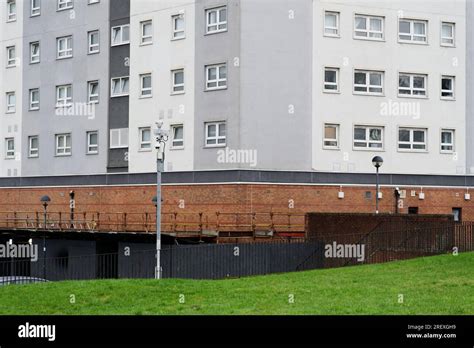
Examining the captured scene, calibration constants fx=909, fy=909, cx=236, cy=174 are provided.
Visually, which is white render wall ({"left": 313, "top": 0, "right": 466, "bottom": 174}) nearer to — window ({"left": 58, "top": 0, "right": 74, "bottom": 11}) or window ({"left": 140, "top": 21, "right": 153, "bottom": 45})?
window ({"left": 140, "top": 21, "right": 153, "bottom": 45})

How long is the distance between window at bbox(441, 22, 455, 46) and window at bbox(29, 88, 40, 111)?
81.5 ft

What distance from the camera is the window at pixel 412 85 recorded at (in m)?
48.0

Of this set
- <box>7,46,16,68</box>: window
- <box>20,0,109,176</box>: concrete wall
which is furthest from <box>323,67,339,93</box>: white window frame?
<box>7,46,16,68</box>: window

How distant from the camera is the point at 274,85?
45188 millimetres

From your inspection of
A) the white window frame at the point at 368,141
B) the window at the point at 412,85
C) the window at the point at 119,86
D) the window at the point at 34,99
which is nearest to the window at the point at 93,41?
the window at the point at 119,86

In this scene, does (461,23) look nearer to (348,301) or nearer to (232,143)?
(232,143)

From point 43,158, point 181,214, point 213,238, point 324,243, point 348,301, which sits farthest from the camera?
point 43,158

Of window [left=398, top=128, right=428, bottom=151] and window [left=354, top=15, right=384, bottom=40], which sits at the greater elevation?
window [left=354, top=15, right=384, bottom=40]

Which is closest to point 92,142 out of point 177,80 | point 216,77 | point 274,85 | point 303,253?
point 177,80

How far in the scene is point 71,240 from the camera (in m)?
49.2

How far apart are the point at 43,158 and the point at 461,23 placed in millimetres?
25914

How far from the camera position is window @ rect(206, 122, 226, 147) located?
45.7 meters

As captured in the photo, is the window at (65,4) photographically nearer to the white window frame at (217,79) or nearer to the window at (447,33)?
the white window frame at (217,79)
